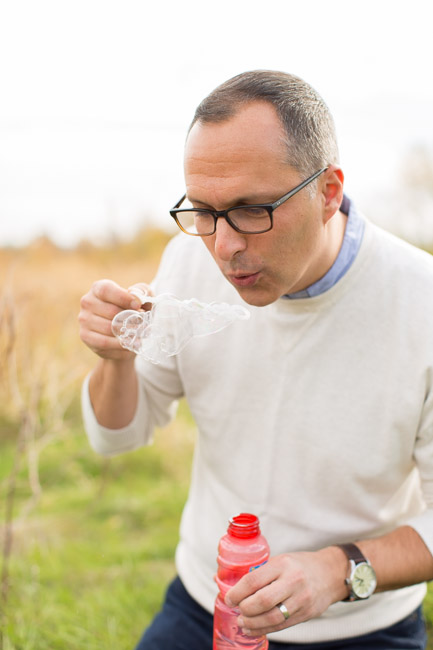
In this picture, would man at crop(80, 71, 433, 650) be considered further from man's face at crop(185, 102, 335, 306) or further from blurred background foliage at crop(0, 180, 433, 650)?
blurred background foliage at crop(0, 180, 433, 650)

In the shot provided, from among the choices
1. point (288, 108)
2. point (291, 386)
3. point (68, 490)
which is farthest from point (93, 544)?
point (288, 108)

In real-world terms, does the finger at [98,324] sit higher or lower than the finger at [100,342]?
higher

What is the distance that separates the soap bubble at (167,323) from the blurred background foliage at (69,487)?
986 mm

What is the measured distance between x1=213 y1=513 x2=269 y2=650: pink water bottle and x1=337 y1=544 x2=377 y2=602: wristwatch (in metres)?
0.28

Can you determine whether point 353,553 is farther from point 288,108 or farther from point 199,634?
point 288,108

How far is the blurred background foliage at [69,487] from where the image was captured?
10.0ft

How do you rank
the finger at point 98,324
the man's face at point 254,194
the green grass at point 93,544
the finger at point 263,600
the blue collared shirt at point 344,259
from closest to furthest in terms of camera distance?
the finger at point 263,600 < the man's face at point 254,194 < the finger at point 98,324 < the blue collared shirt at point 344,259 < the green grass at point 93,544

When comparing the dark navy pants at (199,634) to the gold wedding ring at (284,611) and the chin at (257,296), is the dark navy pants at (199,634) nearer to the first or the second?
the gold wedding ring at (284,611)

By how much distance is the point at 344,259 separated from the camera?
85.0 inches

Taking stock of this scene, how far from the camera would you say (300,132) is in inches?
73.2

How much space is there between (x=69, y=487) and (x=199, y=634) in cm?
329

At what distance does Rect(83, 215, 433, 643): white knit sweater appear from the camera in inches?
83.4

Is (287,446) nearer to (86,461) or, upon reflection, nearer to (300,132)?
(300,132)

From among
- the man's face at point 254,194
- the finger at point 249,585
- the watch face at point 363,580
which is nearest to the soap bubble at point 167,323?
the man's face at point 254,194
